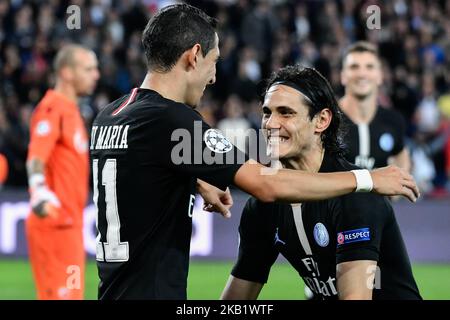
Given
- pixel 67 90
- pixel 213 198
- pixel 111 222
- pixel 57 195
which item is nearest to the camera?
pixel 111 222

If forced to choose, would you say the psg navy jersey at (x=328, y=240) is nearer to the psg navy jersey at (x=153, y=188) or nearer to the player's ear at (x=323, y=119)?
the player's ear at (x=323, y=119)

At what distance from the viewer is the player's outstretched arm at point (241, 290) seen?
4.59 m

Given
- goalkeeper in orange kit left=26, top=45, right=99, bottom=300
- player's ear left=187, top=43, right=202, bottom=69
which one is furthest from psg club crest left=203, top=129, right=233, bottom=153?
goalkeeper in orange kit left=26, top=45, right=99, bottom=300

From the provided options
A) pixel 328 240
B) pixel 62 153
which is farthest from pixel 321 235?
pixel 62 153

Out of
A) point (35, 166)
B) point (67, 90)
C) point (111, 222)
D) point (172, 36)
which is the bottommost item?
point (111, 222)

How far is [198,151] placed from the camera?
3.79m

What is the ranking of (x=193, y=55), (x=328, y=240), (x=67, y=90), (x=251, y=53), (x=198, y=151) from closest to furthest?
(x=198, y=151) → (x=193, y=55) → (x=328, y=240) → (x=67, y=90) → (x=251, y=53)

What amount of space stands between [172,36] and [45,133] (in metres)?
3.65

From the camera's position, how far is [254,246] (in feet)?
15.1

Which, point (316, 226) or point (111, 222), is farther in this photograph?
point (316, 226)

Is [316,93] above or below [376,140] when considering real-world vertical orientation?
below

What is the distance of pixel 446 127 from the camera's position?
1518 centimetres

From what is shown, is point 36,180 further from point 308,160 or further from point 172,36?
point 172,36
